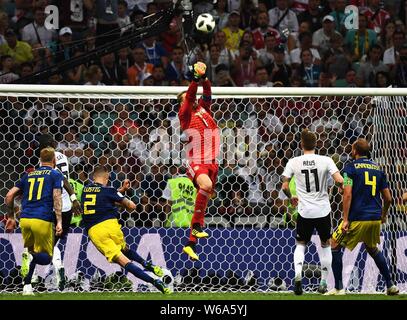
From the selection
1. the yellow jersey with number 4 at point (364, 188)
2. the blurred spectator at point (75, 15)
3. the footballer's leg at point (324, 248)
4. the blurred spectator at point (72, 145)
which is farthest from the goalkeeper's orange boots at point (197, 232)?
the blurred spectator at point (75, 15)

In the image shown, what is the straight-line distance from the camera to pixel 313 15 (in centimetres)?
1956

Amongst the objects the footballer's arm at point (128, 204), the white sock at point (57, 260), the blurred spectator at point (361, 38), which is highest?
the blurred spectator at point (361, 38)

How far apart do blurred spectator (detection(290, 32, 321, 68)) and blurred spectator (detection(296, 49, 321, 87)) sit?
0.53 feet

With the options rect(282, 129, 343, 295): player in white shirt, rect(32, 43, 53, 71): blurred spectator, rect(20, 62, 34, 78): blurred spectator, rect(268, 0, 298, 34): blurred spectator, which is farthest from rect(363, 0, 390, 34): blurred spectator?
rect(282, 129, 343, 295): player in white shirt

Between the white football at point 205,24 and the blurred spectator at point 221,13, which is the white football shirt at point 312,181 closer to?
the white football at point 205,24

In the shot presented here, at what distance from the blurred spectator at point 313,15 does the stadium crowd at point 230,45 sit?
0.06 ft

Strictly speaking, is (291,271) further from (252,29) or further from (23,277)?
(252,29)

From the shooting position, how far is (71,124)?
1464 centimetres

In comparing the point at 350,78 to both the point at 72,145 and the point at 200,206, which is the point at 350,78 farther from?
the point at 200,206

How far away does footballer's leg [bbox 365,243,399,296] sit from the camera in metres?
13.0

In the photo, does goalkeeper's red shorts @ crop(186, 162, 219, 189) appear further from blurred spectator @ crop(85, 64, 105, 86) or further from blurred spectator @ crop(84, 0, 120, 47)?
blurred spectator @ crop(84, 0, 120, 47)

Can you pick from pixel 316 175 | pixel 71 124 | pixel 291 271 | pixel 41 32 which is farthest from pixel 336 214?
pixel 41 32

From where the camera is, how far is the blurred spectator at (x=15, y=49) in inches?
701

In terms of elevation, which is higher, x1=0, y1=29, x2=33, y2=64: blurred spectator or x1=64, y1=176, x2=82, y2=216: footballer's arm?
x1=0, y1=29, x2=33, y2=64: blurred spectator
